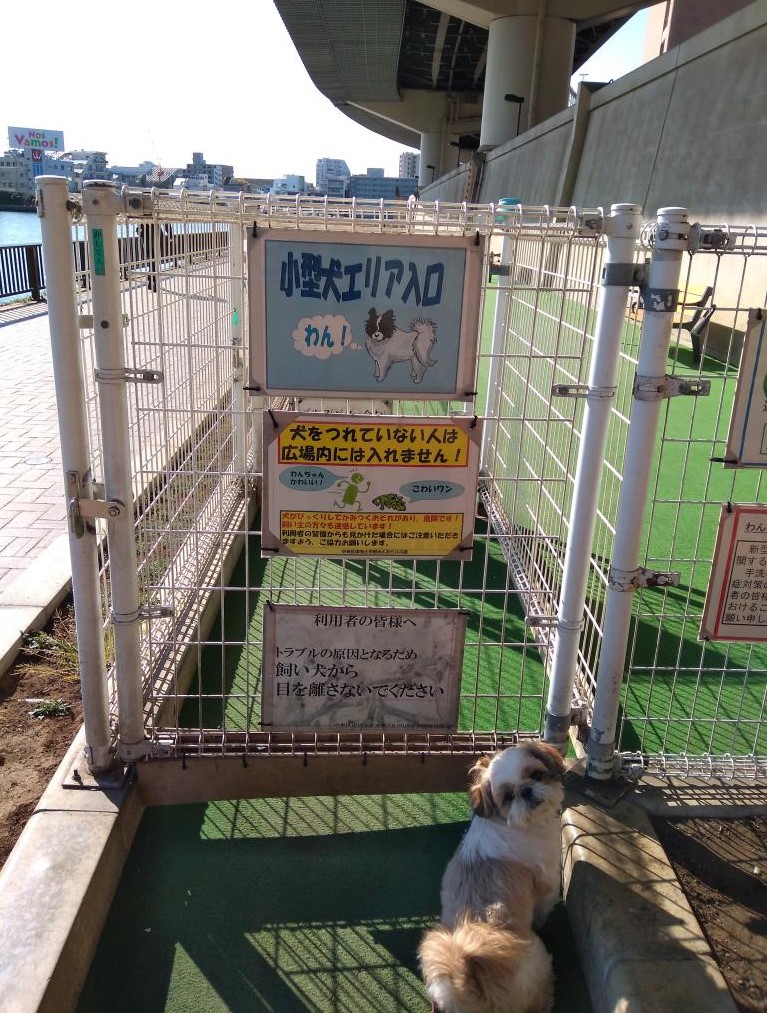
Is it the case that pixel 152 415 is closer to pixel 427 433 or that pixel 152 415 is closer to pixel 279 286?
pixel 279 286

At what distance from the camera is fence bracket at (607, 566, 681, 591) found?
239cm

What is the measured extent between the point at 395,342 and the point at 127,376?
0.84 meters

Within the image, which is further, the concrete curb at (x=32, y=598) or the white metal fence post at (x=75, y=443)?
the concrete curb at (x=32, y=598)

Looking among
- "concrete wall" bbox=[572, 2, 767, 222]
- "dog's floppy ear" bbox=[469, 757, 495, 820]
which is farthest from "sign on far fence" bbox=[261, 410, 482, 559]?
"concrete wall" bbox=[572, 2, 767, 222]

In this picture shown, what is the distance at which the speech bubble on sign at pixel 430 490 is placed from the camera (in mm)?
2391

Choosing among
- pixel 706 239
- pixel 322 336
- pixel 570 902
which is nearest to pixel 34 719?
pixel 322 336

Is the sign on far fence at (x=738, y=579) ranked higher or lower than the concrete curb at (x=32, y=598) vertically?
higher

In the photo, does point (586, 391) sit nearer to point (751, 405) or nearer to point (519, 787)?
point (751, 405)

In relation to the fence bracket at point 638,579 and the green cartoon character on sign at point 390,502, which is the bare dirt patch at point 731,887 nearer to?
the fence bracket at point 638,579

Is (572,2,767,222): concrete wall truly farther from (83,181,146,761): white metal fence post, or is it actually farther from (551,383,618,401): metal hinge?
(83,181,146,761): white metal fence post

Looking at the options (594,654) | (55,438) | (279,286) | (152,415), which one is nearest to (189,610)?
(152,415)

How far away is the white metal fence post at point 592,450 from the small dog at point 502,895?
43 cm

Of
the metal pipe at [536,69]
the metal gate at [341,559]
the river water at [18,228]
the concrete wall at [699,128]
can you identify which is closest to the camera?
the metal gate at [341,559]

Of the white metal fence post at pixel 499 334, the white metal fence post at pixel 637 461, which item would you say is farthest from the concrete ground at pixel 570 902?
the white metal fence post at pixel 499 334
